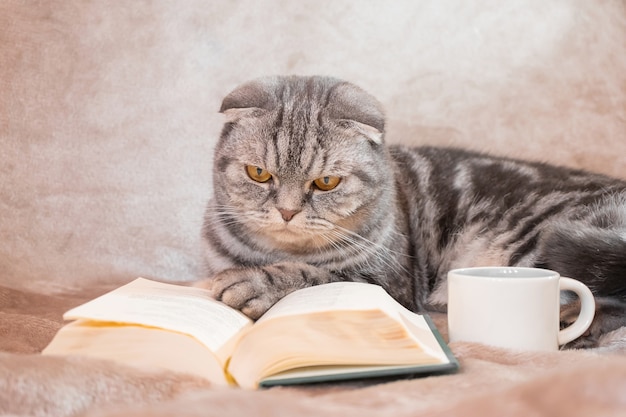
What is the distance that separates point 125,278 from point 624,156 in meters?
1.58

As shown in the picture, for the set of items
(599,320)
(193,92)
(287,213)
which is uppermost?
(193,92)

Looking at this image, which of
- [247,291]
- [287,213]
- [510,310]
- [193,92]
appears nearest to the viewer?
[510,310]

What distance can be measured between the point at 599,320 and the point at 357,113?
66 cm

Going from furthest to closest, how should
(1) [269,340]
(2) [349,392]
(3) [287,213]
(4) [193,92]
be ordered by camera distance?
(4) [193,92], (3) [287,213], (1) [269,340], (2) [349,392]

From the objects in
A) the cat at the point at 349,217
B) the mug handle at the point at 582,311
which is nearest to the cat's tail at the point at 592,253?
the cat at the point at 349,217

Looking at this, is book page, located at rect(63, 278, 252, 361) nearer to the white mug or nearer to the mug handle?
the white mug

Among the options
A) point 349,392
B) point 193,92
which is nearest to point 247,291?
point 349,392

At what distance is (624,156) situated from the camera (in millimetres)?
2078

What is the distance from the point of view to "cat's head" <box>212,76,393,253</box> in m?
1.42

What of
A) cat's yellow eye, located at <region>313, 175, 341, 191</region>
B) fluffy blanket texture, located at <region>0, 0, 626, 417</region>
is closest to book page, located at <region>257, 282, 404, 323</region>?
cat's yellow eye, located at <region>313, 175, 341, 191</region>

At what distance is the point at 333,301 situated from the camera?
1108 mm

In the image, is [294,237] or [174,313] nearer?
[174,313]

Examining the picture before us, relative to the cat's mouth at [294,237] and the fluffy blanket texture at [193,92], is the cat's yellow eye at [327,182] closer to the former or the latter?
the cat's mouth at [294,237]

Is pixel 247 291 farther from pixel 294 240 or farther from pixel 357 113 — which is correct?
pixel 357 113
